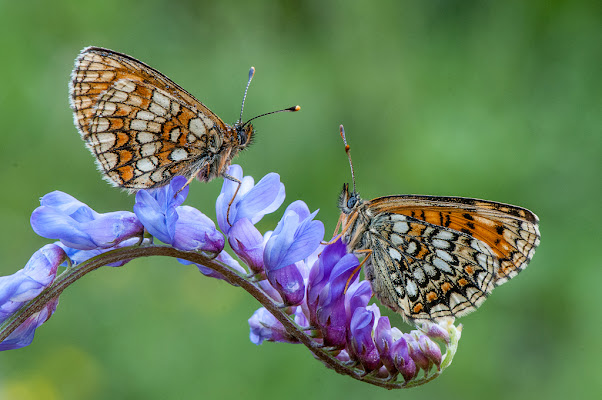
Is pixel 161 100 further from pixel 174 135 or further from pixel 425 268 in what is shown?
pixel 425 268

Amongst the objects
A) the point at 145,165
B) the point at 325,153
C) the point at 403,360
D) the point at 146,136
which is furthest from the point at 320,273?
the point at 325,153

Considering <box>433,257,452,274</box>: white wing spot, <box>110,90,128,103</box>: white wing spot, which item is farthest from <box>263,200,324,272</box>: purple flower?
<box>110,90,128,103</box>: white wing spot

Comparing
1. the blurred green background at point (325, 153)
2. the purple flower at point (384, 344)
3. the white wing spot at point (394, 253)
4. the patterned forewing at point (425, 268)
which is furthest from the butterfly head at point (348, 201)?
the blurred green background at point (325, 153)

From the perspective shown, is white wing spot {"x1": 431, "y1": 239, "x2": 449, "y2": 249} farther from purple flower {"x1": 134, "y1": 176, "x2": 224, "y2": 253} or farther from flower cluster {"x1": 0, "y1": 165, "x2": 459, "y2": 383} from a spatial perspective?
purple flower {"x1": 134, "y1": 176, "x2": 224, "y2": 253}

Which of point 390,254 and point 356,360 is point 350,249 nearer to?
point 390,254

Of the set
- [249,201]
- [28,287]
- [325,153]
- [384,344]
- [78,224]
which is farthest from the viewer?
[325,153]

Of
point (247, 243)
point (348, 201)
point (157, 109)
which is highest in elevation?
point (157, 109)

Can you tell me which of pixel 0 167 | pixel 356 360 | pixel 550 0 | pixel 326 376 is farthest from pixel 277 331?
pixel 550 0
